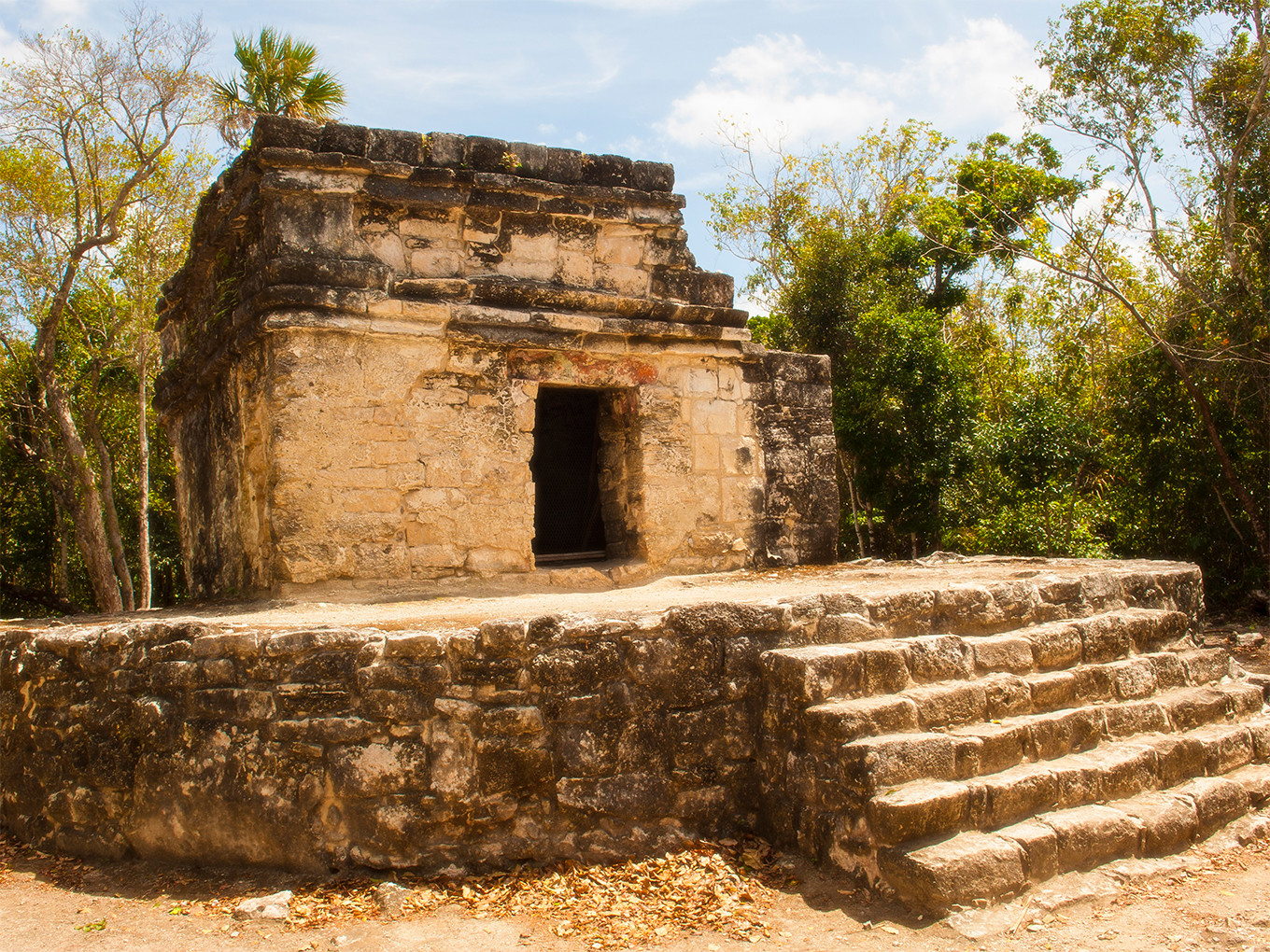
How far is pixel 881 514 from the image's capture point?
1295 cm

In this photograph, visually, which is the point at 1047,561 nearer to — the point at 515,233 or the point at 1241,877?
the point at 1241,877

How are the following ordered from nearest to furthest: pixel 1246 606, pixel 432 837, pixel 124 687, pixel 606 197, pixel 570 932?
1. pixel 570 932
2. pixel 432 837
3. pixel 124 687
4. pixel 606 197
5. pixel 1246 606

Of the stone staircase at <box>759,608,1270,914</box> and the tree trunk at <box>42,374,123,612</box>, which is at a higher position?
the tree trunk at <box>42,374,123,612</box>

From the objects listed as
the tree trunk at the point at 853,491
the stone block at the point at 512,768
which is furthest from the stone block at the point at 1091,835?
the tree trunk at the point at 853,491

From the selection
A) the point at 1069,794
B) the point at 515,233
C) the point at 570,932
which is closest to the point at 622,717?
the point at 570,932

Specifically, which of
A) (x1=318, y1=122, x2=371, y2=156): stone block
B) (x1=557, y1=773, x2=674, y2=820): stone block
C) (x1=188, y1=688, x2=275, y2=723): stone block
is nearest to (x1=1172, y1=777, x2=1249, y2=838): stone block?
(x1=557, y1=773, x2=674, y2=820): stone block

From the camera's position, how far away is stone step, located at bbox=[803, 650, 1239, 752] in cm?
386

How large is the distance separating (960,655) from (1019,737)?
0.43 metres

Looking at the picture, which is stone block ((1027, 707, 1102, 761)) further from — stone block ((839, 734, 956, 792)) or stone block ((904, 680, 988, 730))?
stone block ((839, 734, 956, 792))

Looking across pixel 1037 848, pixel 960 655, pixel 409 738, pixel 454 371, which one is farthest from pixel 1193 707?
pixel 454 371

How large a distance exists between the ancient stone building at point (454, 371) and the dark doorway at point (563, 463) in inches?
58.3

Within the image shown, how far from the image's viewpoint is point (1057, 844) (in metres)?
3.71

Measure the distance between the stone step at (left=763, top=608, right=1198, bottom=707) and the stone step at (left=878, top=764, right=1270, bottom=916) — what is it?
69cm

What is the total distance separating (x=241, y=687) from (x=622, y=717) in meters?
1.55
